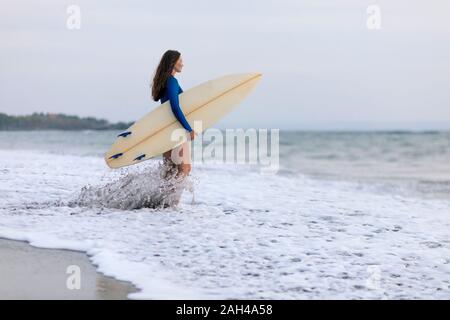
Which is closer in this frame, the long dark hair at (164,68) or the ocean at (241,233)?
the ocean at (241,233)

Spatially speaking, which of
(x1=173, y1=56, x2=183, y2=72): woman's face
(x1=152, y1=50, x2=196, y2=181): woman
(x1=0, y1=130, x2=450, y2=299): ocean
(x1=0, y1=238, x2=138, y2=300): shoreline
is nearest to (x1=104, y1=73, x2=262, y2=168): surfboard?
(x1=152, y1=50, x2=196, y2=181): woman

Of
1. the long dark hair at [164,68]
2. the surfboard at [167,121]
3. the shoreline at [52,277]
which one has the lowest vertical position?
the shoreline at [52,277]

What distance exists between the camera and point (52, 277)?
3537 mm

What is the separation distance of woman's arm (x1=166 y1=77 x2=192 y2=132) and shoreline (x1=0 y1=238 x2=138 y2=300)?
2141 millimetres

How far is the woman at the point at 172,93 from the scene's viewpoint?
5934 mm

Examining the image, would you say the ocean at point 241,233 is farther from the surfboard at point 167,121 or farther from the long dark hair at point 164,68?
the long dark hair at point 164,68

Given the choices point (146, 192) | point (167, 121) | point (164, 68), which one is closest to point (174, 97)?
point (164, 68)

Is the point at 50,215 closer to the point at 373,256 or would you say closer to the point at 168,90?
the point at 168,90

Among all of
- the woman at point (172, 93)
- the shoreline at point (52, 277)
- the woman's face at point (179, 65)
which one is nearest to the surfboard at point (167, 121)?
the woman at point (172, 93)

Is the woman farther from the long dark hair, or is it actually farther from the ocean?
the ocean

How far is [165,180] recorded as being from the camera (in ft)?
19.9

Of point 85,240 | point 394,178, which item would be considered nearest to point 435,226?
point 85,240

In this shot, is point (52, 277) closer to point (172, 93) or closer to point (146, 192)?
point (146, 192)

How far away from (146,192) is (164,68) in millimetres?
1248
